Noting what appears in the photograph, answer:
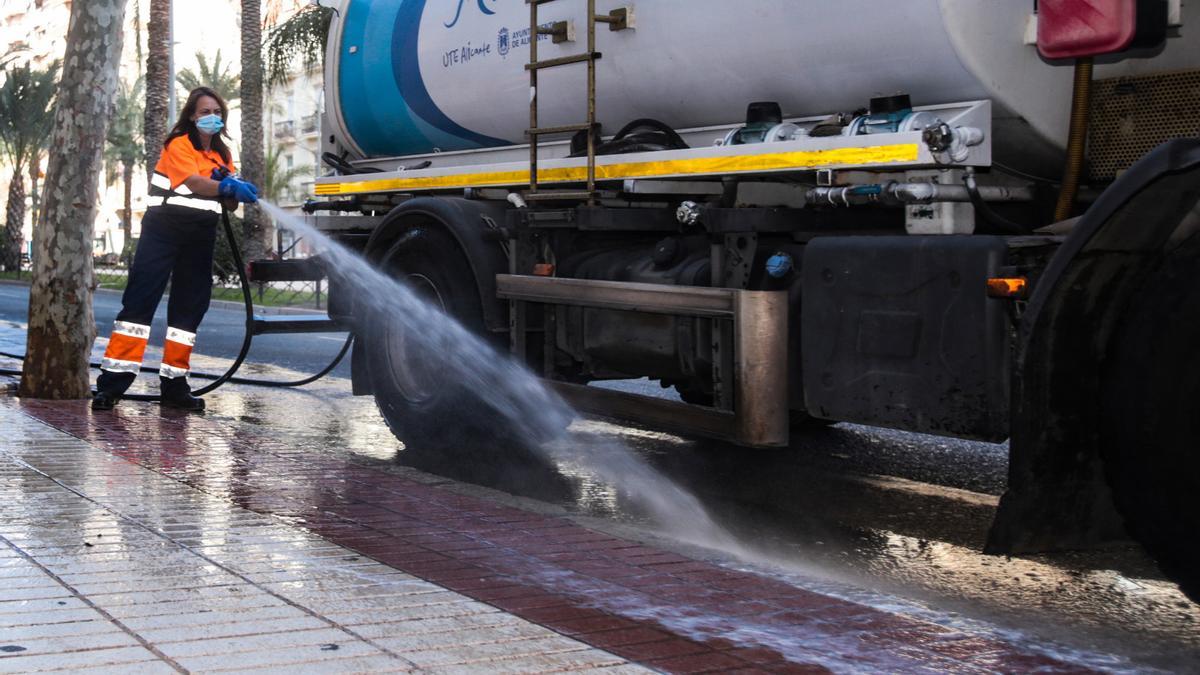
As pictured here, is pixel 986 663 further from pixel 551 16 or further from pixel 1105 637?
pixel 551 16

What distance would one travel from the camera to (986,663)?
12.5ft

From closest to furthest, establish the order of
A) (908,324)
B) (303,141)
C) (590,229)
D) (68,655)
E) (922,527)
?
(68,655)
(908,324)
(922,527)
(590,229)
(303,141)

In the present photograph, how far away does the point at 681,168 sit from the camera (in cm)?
→ 614

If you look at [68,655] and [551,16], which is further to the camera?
[551,16]

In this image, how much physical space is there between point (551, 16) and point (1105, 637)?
396 cm

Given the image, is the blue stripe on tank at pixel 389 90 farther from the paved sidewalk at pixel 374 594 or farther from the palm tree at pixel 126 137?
the palm tree at pixel 126 137

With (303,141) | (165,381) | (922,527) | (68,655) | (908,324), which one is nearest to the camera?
(68,655)

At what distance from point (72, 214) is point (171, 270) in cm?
90

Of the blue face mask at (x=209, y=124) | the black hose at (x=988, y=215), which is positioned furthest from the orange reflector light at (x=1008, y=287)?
the blue face mask at (x=209, y=124)

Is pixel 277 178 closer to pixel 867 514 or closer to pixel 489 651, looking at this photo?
pixel 867 514

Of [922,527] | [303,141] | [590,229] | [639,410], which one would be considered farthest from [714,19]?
[303,141]

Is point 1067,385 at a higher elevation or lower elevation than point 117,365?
higher

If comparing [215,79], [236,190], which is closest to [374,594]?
[236,190]

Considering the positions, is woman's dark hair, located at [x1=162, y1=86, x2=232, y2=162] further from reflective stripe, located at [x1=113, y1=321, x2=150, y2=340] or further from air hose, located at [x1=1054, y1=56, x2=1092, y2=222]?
air hose, located at [x1=1054, y1=56, x2=1092, y2=222]
